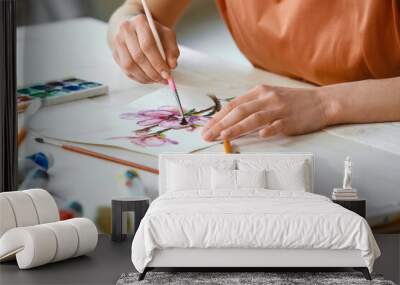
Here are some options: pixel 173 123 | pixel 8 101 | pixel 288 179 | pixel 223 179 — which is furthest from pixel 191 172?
pixel 8 101

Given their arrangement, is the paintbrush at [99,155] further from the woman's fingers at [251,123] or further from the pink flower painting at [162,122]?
the woman's fingers at [251,123]

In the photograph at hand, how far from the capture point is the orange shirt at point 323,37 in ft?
17.0

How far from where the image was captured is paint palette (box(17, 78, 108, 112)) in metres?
5.82

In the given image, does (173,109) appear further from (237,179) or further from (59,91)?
(59,91)

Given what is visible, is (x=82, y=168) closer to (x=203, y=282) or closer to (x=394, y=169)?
(x=203, y=282)

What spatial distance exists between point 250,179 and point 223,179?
0.65ft

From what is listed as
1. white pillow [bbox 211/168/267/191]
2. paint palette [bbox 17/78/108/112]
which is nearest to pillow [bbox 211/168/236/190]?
white pillow [bbox 211/168/267/191]

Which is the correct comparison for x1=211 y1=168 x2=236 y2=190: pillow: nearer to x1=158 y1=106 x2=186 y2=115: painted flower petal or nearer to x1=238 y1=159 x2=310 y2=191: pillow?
x1=238 y1=159 x2=310 y2=191: pillow

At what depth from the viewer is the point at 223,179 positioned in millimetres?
5211

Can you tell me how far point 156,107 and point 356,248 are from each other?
2283mm

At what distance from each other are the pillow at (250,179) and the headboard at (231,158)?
0.79 feet

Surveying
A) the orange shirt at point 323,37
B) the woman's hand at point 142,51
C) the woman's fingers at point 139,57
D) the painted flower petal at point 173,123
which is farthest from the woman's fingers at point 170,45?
the orange shirt at point 323,37

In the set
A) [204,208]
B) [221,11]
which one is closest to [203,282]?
[204,208]

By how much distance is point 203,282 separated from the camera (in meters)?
3.98
